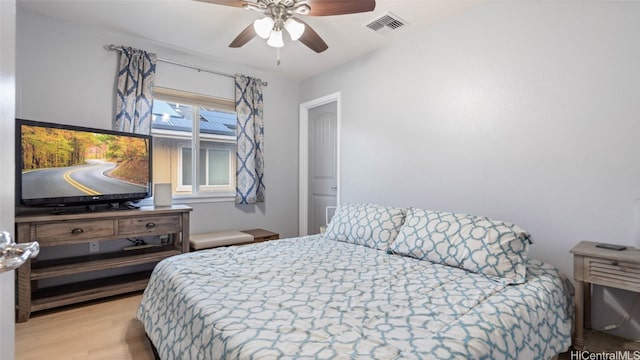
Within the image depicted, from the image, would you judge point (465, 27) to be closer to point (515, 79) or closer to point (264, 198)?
point (515, 79)

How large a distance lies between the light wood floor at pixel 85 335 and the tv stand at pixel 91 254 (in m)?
0.12

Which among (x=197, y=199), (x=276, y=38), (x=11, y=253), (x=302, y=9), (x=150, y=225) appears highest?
(x=302, y=9)

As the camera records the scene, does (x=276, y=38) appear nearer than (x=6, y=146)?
No

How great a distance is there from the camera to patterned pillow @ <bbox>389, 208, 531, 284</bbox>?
170 centimetres

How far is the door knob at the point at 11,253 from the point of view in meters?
0.52

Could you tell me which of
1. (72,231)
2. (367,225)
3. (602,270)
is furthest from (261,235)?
(602,270)

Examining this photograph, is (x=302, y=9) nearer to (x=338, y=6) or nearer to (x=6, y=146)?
(x=338, y=6)

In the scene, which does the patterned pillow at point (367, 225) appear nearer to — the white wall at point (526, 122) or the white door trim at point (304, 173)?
the white wall at point (526, 122)

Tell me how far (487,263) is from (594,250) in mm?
594

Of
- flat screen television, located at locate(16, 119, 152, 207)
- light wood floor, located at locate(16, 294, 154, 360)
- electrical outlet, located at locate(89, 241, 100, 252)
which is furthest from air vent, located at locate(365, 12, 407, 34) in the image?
electrical outlet, located at locate(89, 241, 100, 252)

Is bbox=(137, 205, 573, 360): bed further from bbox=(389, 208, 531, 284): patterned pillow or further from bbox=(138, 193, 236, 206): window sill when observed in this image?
bbox=(138, 193, 236, 206): window sill

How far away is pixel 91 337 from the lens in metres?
2.02

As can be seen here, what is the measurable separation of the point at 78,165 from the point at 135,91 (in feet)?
2.97

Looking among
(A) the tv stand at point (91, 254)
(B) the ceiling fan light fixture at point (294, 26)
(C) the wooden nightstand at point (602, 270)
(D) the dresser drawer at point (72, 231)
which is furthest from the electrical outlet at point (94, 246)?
(C) the wooden nightstand at point (602, 270)
